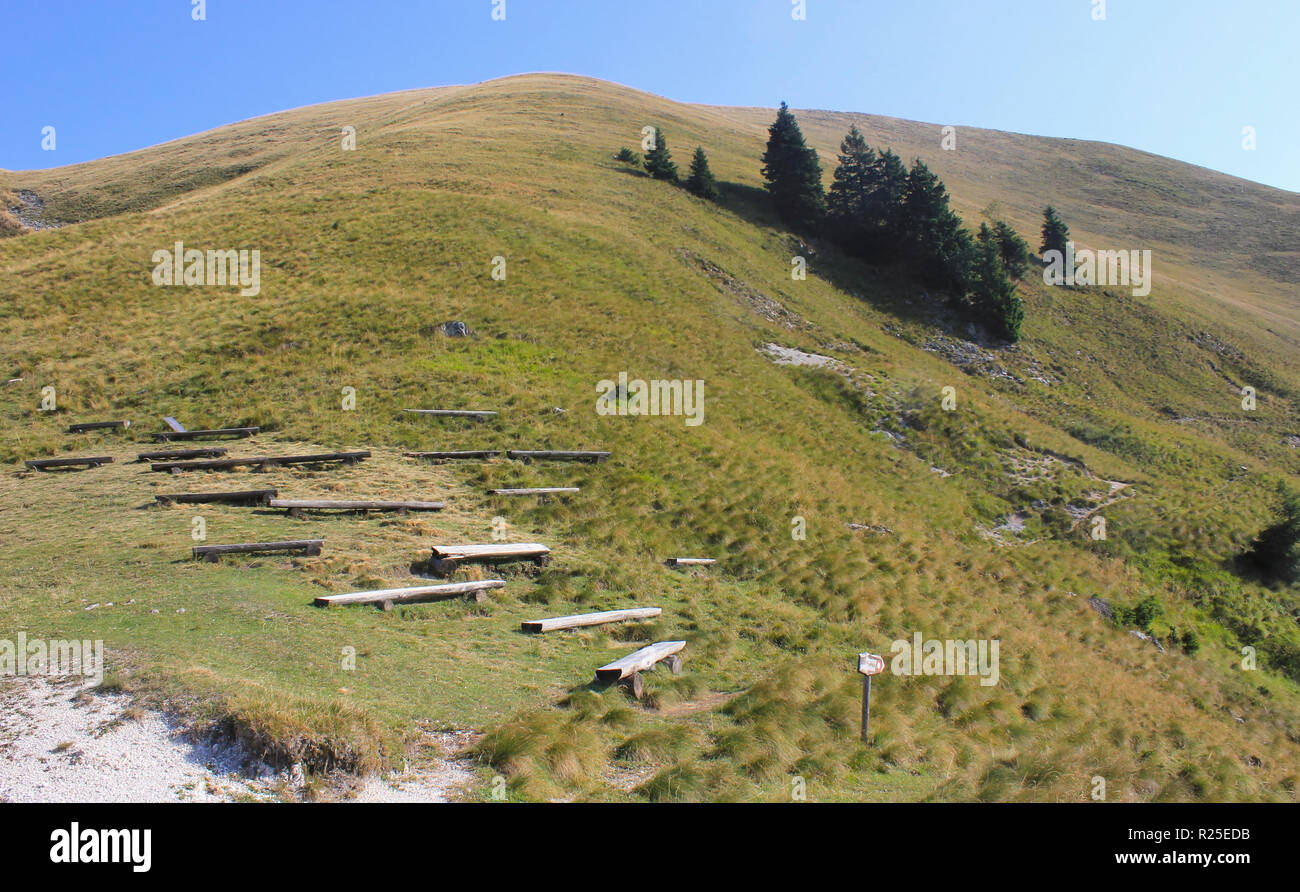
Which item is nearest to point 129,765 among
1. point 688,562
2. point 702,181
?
point 688,562

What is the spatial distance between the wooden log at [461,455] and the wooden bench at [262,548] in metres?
6.47

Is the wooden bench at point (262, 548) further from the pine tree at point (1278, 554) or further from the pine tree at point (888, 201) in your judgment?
the pine tree at point (888, 201)

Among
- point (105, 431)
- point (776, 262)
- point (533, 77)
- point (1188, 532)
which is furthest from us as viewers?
point (533, 77)

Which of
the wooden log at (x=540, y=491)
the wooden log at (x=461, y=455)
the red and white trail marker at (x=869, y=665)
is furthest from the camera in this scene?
the wooden log at (x=461, y=455)

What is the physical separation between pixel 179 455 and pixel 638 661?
15932mm

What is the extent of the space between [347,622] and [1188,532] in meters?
29.0

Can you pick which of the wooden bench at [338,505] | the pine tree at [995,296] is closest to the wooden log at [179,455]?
the wooden bench at [338,505]

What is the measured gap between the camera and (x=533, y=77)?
351 ft

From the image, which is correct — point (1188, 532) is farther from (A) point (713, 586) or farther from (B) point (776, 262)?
(B) point (776, 262)

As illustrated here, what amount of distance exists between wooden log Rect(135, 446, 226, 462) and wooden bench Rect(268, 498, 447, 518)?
4878 mm

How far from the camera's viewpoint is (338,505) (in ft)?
50.2

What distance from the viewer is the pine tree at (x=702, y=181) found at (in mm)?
58094

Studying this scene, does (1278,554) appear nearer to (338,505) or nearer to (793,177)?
(338,505)
